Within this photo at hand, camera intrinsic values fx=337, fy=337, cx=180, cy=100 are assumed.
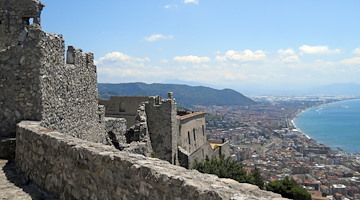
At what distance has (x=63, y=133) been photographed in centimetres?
627

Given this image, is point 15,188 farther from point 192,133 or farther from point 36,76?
point 192,133

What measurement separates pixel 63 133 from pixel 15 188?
4.01 ft

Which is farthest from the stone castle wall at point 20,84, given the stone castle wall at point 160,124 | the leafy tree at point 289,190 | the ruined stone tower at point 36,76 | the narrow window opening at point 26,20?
the leafy tree at point 289,190

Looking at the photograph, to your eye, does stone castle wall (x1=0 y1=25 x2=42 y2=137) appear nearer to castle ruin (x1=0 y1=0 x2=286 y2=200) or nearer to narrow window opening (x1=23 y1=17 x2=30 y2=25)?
castle ruin (x1=0 y1=0 x2=286 y2=200)

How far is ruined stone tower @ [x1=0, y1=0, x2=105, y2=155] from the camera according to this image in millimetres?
7379

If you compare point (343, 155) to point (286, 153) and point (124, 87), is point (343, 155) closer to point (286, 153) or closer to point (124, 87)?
point (286, 153)

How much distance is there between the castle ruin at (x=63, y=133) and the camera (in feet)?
11.1

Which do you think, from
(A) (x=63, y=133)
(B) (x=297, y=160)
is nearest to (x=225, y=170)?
(A) (x=63, y=133)

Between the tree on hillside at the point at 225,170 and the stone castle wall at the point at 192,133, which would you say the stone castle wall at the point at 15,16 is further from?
the tree on hillside at the point at 225,170

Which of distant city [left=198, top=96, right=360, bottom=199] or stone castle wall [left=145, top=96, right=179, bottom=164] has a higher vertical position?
stone castle wall [left=145, top=96, right=179, bottom=164]

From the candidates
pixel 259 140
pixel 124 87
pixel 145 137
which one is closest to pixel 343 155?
pixel 259 140

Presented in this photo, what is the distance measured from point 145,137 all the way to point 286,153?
75.6 meters

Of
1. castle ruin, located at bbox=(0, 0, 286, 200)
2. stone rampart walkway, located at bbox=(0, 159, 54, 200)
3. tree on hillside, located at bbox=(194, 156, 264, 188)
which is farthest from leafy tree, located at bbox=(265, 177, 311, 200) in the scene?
stone rampart walkway, located at bbox=(0, 159, 54, 200)

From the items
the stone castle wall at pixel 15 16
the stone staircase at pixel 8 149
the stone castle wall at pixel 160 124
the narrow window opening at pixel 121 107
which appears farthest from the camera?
the narrow window opening at pixel 121 107
